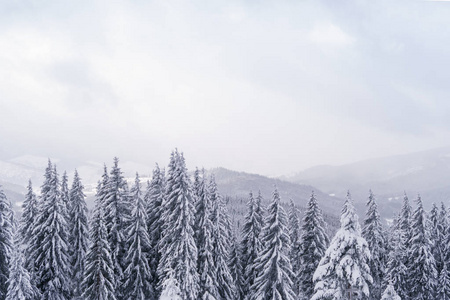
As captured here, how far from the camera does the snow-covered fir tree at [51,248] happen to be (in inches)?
1400

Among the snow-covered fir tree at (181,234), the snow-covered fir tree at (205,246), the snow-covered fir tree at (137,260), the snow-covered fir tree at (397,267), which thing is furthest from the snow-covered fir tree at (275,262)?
the snow-covered fir tree at (137,260)

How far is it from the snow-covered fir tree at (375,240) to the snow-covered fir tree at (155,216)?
2534 cm

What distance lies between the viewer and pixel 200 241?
128 feet

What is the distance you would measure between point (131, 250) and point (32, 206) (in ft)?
40.4

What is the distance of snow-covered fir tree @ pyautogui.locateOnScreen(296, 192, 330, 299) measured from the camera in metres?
41.3

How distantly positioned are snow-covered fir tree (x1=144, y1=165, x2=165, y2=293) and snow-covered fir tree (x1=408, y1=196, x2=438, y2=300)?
1137 inches

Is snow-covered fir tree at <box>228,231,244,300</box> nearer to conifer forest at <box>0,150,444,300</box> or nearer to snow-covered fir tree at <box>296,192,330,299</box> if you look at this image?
conifer forest at <box>0,150,444,300</box>

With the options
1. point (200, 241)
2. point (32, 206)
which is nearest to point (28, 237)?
point (32, 206)

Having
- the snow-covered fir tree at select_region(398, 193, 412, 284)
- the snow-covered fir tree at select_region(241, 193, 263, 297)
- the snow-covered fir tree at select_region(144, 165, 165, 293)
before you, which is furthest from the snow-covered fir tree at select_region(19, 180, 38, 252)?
the snow-covered fir tree at select_region(398, 193, 412, 284)

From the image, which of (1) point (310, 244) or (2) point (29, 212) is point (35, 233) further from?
(1) point (310, 244)

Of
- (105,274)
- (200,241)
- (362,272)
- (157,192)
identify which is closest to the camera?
(362,272)

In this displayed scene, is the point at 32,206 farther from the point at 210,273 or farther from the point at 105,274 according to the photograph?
the point at 210,273

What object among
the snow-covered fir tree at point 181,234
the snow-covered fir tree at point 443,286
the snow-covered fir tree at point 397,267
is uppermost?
the snow-covered fir tree at point 181,234

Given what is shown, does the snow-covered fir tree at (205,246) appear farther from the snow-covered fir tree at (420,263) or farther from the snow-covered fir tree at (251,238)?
the snow-covered fir tree at (420,263)
